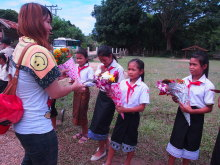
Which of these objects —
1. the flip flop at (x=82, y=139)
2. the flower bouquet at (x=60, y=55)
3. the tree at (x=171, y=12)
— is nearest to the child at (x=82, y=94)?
the flip flop at (x=82, y=139)

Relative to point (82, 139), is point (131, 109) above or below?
above

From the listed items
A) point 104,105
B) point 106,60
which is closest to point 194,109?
point 104,105

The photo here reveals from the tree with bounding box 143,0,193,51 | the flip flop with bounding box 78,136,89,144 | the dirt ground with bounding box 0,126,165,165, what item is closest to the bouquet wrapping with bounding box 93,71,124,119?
the dirt ground with bounding box 0,126,165,165

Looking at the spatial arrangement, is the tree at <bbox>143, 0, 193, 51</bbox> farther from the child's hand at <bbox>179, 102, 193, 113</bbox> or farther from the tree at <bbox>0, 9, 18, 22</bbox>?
the child's hand at <bbox>179, 102, 193, 113</bbox>

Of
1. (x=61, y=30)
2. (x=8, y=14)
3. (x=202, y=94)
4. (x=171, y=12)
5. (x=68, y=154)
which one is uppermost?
(x=8, y=14)

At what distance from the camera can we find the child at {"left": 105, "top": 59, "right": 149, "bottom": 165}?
2568 mm

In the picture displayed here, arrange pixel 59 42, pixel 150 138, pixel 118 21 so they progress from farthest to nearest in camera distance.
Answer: pixel 118 21 < pixel 59 42 < pixel 150 138

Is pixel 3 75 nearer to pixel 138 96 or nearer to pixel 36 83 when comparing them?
pixel 138 96

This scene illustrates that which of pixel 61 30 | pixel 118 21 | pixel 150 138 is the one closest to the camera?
pixel 150 138

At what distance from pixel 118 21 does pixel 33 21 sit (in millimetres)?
32548

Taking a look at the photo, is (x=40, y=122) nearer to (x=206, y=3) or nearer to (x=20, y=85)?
(x=20, y=85)

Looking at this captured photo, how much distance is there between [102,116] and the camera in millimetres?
2936

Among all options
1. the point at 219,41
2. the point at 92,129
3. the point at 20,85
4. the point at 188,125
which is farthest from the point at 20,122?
the point at 219,41

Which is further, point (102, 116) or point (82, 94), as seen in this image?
point (82, 94)
